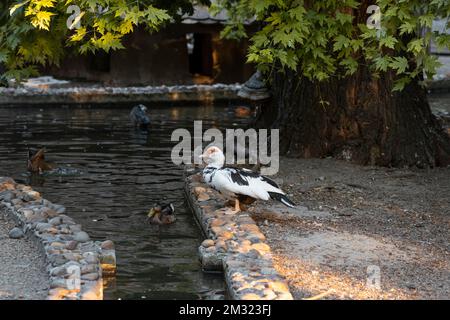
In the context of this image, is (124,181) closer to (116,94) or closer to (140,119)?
(140,119)

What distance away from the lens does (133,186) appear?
45.4ft

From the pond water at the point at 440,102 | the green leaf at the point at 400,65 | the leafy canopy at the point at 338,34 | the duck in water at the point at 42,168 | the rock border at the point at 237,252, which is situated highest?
the leafy canopy at the point at 338,34

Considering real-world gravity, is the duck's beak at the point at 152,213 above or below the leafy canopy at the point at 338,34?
below

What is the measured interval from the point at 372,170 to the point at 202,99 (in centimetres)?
1240

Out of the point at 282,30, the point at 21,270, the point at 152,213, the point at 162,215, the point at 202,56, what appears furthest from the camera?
the point at 202,56

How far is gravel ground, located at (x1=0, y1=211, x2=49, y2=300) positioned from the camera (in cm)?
802

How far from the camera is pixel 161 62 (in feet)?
91.4

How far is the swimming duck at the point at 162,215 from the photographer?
11352 millimetres

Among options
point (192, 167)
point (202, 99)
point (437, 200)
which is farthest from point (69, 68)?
point (437, 200)

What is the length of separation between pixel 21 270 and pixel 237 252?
6.92ft

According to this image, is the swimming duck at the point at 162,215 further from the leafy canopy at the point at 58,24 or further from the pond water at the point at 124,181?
the leafy canopy at the point at 58,24

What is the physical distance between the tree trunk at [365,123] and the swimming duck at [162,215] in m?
3.91

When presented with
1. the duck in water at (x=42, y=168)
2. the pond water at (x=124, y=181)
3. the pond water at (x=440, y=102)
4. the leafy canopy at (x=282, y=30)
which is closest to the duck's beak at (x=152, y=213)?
A: the pond water at (x=124, y=181)

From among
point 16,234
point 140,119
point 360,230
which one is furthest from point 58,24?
point 140,119
